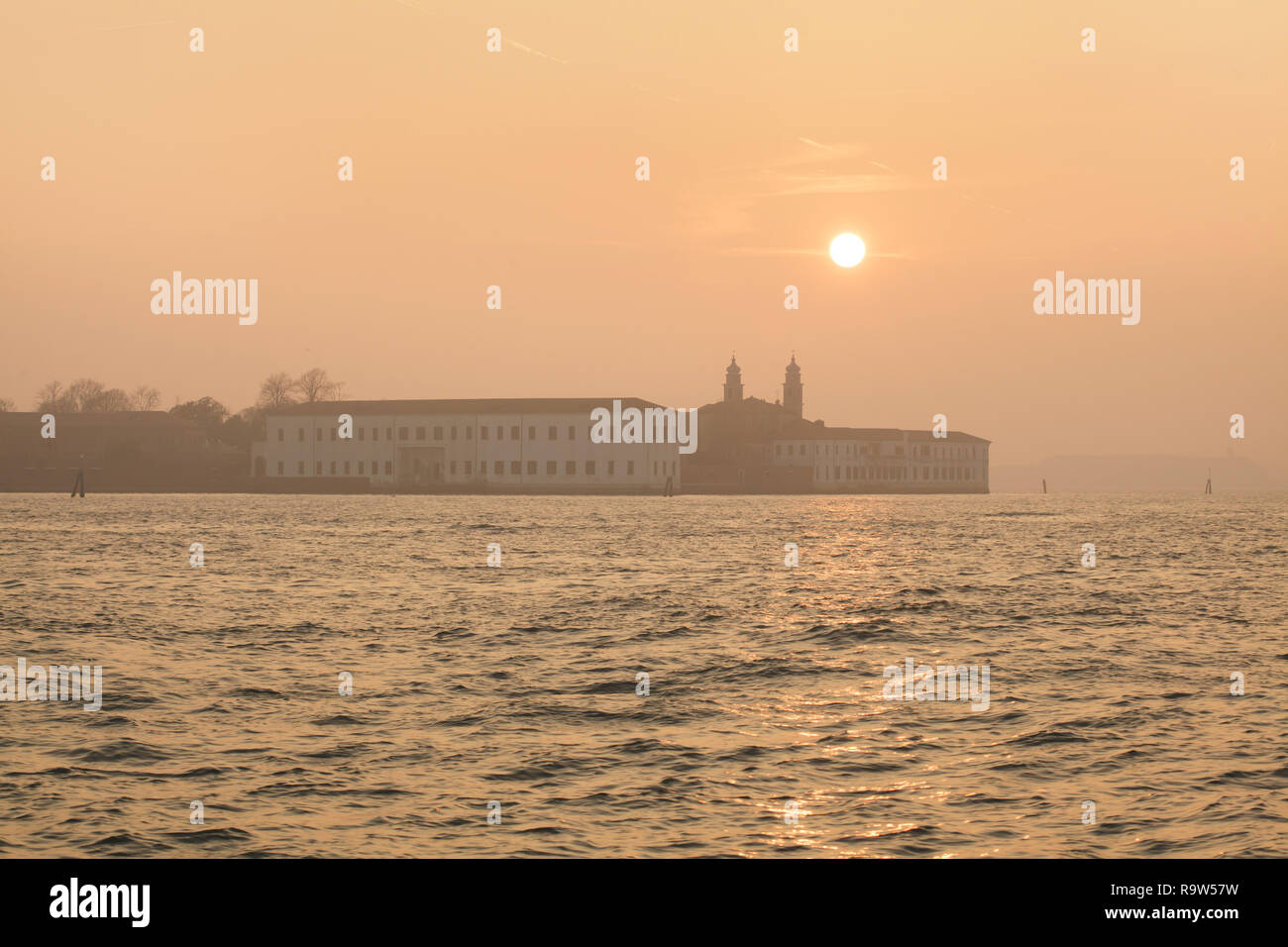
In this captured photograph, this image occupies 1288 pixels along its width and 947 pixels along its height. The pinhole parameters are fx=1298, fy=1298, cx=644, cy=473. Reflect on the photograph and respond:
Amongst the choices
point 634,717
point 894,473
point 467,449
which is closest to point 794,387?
point 894,473

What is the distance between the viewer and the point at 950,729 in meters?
12.1

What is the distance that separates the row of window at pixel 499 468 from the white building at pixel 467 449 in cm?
8

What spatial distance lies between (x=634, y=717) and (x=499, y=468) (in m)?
91.1

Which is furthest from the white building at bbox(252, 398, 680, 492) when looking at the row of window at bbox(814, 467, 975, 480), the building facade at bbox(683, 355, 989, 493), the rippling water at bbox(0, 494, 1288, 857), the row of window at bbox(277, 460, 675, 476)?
the rippling water at bbox(0, 494, 1288, 857)

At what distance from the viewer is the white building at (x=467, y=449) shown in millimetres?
101750

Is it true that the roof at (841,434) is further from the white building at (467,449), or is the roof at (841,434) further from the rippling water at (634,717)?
the rippling water at (634,717)

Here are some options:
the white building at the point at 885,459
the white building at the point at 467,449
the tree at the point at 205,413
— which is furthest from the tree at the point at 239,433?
the white building at the point at 885,459

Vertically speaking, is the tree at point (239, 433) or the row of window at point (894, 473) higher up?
the tree at point (239, 433)

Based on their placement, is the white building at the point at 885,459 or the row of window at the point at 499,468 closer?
the row of window at the point at 499,468

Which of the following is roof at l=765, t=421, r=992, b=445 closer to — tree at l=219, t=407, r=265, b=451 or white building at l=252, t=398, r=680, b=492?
white building at l=252, t=398, r=680, b=492

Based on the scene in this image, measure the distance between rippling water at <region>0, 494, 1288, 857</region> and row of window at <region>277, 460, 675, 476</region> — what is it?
227 ft

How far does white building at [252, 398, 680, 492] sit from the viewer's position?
102 m
